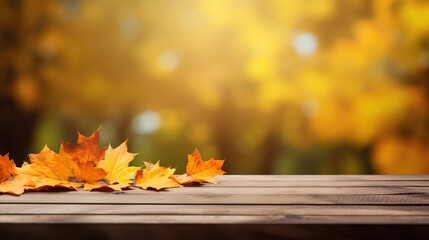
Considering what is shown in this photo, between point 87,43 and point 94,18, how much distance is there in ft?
0.57

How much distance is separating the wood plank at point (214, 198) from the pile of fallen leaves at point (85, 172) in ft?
0.27

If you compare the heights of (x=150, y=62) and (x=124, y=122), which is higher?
(x=150, y=62)

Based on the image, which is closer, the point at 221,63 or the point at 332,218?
the point at 332,218

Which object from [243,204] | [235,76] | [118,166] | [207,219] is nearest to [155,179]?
[118,166]

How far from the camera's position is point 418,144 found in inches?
168

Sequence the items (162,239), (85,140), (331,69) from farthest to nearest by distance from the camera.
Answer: (331,69) → (85,140) → (162,239)

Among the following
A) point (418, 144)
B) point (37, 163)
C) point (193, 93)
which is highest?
point (37, 163)

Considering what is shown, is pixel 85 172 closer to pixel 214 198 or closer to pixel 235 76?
pixel 214 198

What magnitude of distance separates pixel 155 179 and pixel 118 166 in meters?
0.12

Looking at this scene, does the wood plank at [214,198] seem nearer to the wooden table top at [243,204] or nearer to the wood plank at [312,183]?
the wooden table top at [243,204]

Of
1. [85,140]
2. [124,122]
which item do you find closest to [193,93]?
[124,122]

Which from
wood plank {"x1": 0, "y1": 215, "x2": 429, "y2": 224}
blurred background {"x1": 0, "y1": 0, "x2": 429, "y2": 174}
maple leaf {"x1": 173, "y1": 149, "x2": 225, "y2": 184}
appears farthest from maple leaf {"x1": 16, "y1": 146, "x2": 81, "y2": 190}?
blurred background {"x1": 0, "y1": 0, "x2": 429, "y2": 174}

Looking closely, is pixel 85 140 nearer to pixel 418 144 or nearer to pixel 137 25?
pixel 137 25

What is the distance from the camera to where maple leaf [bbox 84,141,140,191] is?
145cm
